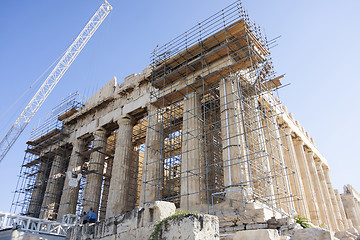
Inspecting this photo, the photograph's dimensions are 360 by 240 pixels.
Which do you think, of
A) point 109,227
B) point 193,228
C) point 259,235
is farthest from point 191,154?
point 193,228

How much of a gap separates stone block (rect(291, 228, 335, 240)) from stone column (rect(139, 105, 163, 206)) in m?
10.2

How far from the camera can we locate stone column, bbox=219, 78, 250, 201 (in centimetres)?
1560

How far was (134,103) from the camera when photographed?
25.0 m

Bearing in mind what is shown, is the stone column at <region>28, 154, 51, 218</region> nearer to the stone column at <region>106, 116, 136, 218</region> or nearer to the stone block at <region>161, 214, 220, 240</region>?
the stone column at <region>106, 116, 136, 218</region>

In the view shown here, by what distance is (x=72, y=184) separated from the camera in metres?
23.7

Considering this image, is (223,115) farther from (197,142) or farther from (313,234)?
(313,234)

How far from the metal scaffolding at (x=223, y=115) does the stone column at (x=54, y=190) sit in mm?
11981

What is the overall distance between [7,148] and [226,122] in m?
37.5

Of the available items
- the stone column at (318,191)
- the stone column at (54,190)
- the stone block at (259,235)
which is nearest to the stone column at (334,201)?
the stone column at (318,191)

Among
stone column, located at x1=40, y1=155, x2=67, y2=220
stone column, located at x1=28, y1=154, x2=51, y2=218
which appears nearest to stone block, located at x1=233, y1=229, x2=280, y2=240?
stone column, located at x1=40, y1=155, x2=67, y2=220

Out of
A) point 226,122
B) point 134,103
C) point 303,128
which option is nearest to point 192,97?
point 226,122

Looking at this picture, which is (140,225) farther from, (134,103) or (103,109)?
(103,109)

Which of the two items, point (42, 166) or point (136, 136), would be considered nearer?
point (136, 136)

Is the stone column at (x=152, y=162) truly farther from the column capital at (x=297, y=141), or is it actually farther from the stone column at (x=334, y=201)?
the stone column at (x=334, y=201)
